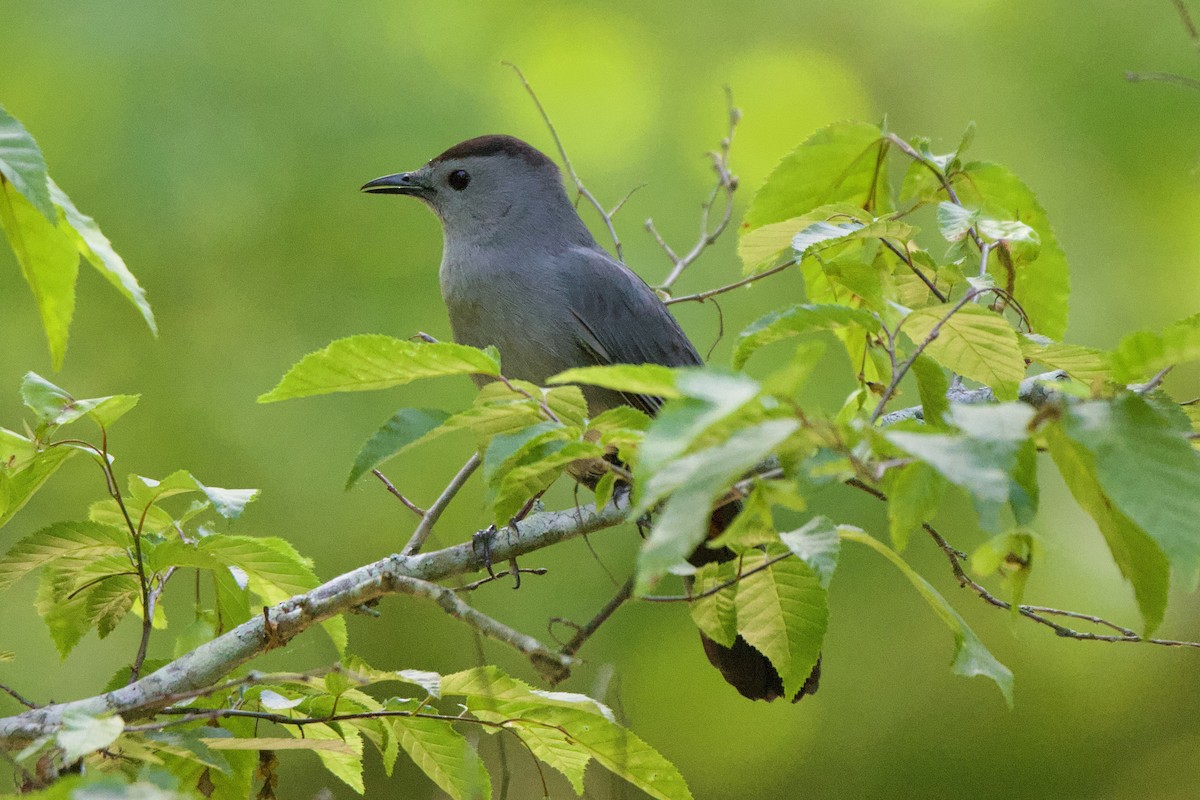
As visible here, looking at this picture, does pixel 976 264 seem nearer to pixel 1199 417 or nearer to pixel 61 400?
pixel 1199 417

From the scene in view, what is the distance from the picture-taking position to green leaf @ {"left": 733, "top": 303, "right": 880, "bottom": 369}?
4.90 feet

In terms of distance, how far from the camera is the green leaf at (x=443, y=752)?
1.88 meters

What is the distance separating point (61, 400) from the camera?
1966 mm

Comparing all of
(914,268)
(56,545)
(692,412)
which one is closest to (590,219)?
(914,268)

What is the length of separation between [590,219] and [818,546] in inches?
149

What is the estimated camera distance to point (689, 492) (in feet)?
3.59

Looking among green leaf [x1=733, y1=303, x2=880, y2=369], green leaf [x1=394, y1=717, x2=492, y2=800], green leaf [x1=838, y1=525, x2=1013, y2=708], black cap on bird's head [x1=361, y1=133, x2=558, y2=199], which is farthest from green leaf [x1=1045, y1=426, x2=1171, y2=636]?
black cap on bird's head [x1=361, y1=133, x2=558, y2=199]

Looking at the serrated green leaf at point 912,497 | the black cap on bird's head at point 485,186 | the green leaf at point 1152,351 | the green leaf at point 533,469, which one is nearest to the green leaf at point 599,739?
the green leaf at point 533,469

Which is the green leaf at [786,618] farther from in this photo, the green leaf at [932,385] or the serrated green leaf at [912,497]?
the serrated green leaf at [912,497]

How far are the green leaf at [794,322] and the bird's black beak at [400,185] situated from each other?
104 inches

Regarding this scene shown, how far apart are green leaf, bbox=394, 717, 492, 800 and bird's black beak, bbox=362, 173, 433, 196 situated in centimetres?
242

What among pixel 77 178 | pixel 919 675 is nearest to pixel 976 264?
pixel 919 675

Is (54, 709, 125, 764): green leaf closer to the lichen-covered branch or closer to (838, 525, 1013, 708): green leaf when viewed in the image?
the lichen-covered branch

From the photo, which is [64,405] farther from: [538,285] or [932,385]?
[538,285]
